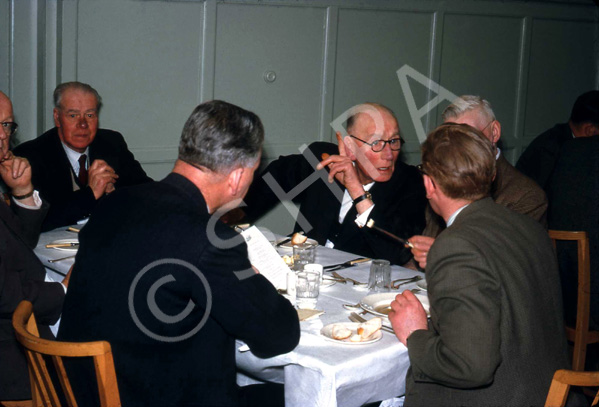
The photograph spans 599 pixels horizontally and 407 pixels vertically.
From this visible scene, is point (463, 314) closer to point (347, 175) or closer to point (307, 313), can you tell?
point (307, 313)

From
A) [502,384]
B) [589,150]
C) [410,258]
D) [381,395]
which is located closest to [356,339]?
[381,395]

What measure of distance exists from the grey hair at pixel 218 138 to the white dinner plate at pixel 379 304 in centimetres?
65

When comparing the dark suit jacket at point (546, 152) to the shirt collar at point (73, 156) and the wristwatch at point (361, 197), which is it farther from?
the shirt collar at point (73, 156)

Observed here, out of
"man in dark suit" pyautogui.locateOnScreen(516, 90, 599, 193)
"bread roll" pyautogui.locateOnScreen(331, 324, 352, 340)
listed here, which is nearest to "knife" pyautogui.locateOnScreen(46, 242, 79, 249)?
"bread roll" pyautogui.locateOnScreen(331, 324, 352, 340)

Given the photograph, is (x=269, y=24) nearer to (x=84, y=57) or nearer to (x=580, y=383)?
(x=84, y=57)

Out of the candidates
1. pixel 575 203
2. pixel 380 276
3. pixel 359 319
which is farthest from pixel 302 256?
pixel 575 203

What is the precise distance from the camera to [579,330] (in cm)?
300

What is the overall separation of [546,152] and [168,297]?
3755mm

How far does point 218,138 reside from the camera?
1.78 meters

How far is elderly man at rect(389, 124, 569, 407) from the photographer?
1.64m

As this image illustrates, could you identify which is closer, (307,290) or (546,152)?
(307,290)

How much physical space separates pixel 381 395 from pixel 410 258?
4.01 feet

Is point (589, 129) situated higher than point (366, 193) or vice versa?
point (589, 129)

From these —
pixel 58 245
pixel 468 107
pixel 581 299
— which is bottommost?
pixel 581 299
